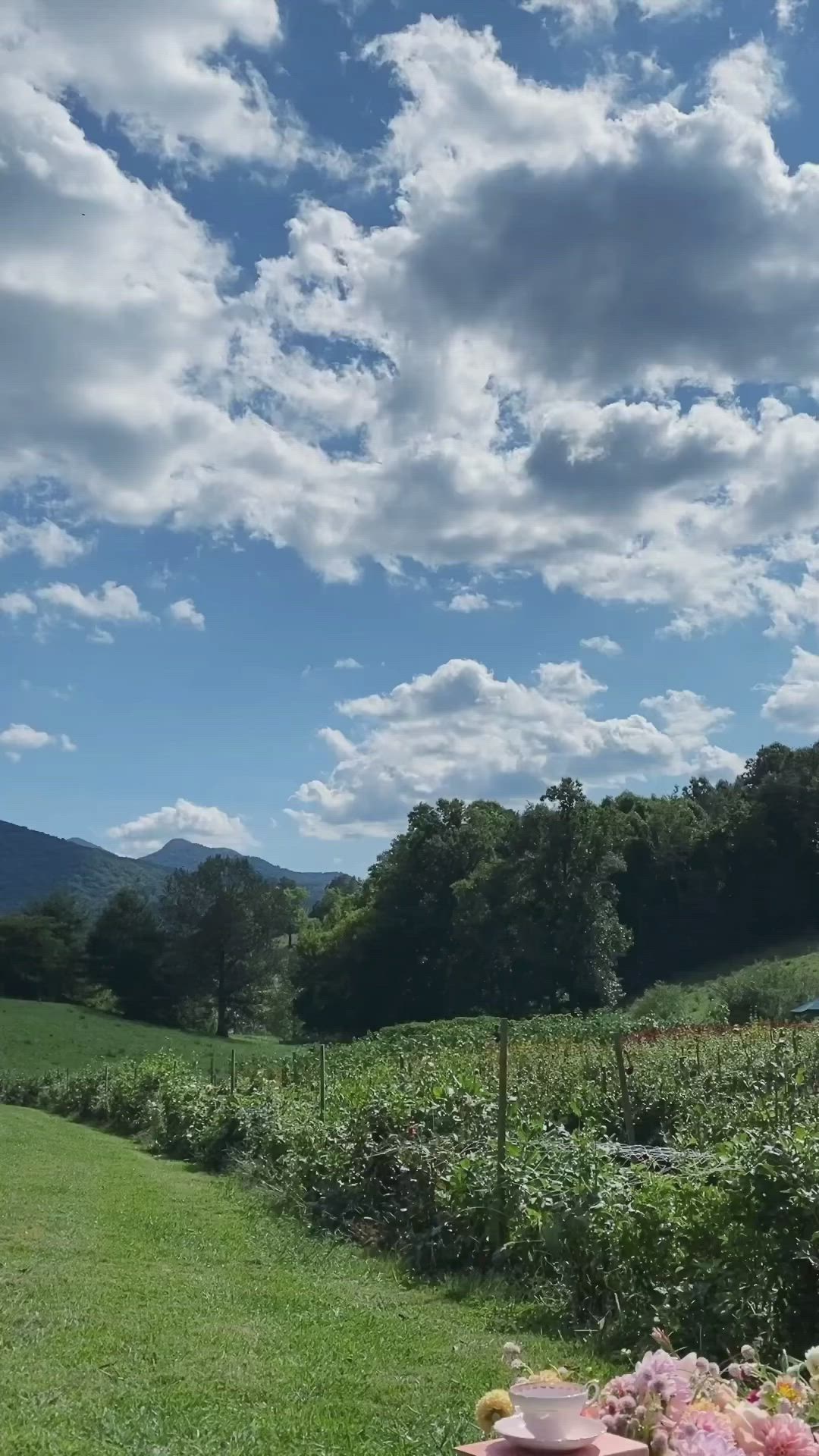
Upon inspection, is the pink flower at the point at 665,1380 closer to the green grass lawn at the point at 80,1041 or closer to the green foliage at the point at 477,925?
the green grass lawn at the point at 80,1041

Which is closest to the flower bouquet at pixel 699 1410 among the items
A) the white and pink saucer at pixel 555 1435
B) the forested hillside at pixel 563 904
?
the white and pink saucer at pixel 555 1435

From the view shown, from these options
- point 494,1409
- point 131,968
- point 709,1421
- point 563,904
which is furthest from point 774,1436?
point 131,968

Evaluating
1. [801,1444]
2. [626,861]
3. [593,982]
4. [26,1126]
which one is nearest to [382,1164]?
[801,1444]

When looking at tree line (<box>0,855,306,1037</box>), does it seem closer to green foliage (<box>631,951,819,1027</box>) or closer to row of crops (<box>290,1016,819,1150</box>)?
green foliage (<box>631,951,819,1027</box>)

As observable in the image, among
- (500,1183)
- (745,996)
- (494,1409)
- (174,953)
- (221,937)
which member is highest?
(221,937)

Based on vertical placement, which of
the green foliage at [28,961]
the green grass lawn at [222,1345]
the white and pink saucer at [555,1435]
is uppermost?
the green foliage at [28,961]

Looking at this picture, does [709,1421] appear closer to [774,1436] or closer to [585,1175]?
[774,1436]

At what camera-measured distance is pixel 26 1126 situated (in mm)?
24609

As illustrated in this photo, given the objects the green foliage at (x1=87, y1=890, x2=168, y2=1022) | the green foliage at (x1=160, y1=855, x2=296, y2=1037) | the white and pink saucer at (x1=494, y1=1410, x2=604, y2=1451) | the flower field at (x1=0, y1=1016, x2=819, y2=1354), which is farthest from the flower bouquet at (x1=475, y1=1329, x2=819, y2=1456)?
the green foliage at (x1=160, y1=855, x2=296, y2=1037)

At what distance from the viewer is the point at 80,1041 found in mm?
48719

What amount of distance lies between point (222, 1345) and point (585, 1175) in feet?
8.08

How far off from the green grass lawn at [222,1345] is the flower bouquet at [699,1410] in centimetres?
231

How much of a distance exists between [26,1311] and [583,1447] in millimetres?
5521

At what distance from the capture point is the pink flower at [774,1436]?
2658 mm
